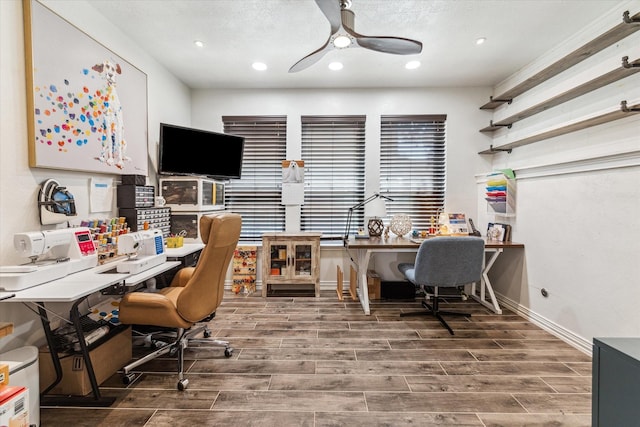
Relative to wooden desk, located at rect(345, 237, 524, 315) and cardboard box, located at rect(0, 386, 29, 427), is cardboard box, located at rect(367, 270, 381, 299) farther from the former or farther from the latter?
cardboard box, located at rect(0, 386, 29, 427)

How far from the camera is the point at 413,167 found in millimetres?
3898

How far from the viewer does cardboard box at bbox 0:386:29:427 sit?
3.90 ft

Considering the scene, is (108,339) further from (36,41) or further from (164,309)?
(36,41)

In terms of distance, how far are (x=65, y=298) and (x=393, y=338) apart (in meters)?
2.35

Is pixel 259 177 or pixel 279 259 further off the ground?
pixel 259 177

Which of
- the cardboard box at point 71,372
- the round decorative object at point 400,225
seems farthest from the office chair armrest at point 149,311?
the round decorative object at point 400,225

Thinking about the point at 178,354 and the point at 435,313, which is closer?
the point at 178,354

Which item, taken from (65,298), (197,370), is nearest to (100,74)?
(65,298)

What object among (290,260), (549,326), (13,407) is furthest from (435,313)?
(13,407)

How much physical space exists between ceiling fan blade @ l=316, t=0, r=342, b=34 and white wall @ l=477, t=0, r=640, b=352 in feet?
6.76

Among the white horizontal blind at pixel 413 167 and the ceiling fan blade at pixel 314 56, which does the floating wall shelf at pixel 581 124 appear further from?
the ceiling fan blade at pixel 314 56

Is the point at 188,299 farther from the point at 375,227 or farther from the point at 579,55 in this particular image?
the point at 579,55

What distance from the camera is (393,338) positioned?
2.56 meters

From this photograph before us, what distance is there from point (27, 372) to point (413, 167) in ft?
13.1
